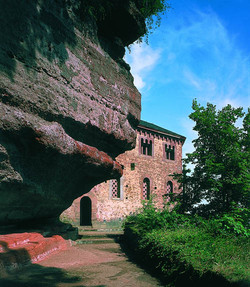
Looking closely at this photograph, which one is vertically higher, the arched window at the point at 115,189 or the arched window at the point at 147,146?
the arched window at the point at 147,146

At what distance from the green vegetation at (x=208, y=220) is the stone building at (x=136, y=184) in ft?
21.8

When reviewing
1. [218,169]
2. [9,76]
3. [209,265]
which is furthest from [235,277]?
[218,169]

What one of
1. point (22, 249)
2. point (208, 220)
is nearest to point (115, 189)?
point (208, 220)

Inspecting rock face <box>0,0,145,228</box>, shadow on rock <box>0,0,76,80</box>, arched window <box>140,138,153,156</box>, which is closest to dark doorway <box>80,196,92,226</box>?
arched window <box>140,138,153,156</box>

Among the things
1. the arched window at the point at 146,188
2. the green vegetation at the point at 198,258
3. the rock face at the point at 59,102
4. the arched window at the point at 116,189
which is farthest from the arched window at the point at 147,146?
the green vegetation at the point at 198,258

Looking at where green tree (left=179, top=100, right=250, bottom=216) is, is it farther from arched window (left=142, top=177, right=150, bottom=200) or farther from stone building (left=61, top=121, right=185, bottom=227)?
arched window (left=142, top=177, right=150, bottom=200)

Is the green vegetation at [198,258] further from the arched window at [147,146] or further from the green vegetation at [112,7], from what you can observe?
the arched window at [147,146]

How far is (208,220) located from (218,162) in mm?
3271

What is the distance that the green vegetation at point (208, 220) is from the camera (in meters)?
4.07

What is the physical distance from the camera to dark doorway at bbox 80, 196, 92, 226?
1885cm

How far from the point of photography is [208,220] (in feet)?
26.3

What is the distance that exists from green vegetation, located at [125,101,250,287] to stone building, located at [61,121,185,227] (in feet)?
21.8

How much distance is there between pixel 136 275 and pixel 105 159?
9.23ft

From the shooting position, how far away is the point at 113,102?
21.9ft
